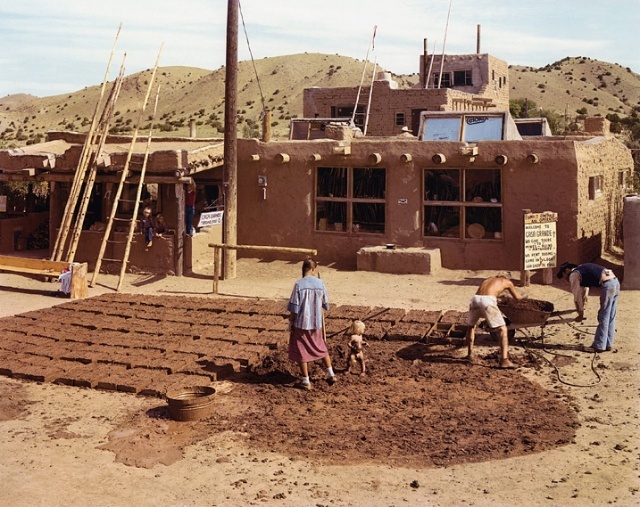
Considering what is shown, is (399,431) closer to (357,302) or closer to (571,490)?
→ (571,490)

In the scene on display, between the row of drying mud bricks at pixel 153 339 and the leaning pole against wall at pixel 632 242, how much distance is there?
13.7ft

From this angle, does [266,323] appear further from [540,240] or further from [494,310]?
[540,240]

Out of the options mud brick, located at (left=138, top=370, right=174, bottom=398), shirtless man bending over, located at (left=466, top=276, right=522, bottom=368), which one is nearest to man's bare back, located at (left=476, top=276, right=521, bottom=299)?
shirtless man bending over, located at (left=466, top=276, right=522, bottom=368)

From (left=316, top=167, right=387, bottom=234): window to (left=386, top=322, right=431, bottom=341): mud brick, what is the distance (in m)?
6.48

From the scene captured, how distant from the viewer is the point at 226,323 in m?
12.9

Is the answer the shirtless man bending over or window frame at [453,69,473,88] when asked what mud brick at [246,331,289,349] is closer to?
the shirtless man bending over

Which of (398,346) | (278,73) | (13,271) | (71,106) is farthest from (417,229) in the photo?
(71,106)

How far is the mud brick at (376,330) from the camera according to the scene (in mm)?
11812

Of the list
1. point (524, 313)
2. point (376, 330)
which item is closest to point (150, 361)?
point (376, 330)

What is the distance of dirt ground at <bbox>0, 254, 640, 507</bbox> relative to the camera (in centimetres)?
673

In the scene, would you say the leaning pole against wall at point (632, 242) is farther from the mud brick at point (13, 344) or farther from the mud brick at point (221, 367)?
the mud brick at point (13, 344)

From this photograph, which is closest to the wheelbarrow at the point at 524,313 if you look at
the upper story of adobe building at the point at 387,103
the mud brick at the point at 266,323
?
the mud brick at the point at 266,323

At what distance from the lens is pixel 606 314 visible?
35.3 feet

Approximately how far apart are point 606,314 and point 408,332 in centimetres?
271
